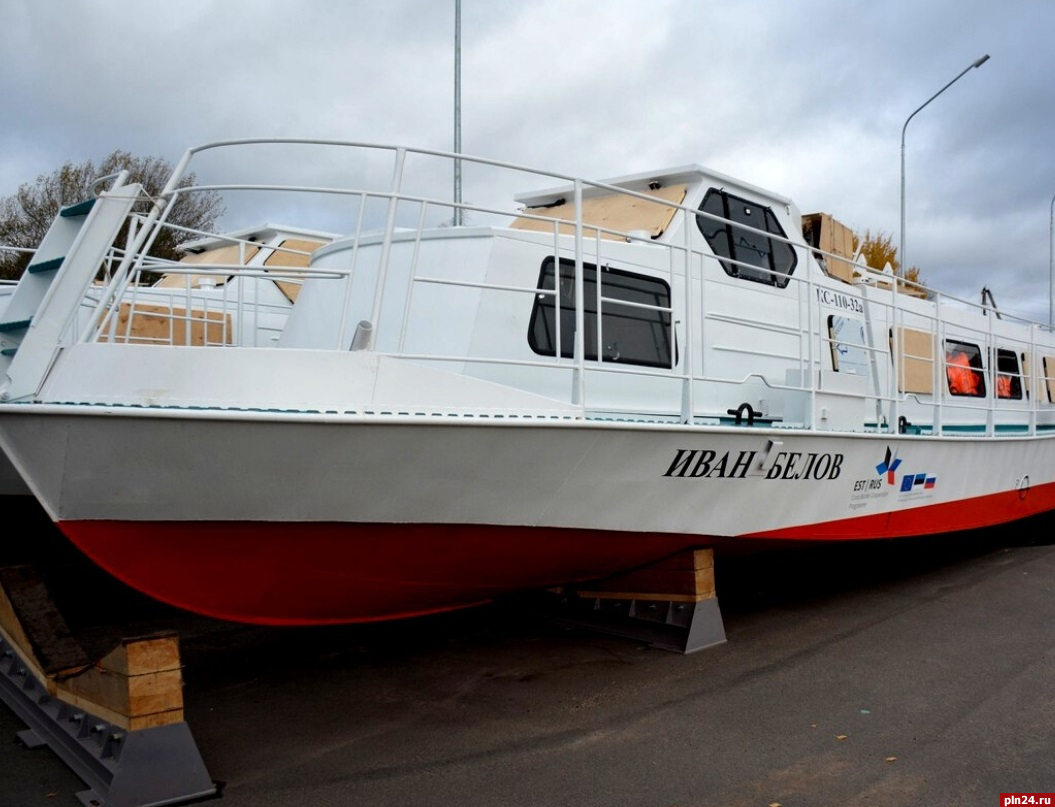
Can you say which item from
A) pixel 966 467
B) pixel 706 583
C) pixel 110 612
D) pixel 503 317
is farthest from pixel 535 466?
pixel 966 467

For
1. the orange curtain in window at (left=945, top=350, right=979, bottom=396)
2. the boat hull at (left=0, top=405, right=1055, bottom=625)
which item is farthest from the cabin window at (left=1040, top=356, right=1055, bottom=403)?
the boat hull at (left=0, top=405, right=1055, bottom=625)

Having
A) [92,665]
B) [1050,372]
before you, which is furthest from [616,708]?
[1050,372]

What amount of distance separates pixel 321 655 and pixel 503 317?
2.44 m

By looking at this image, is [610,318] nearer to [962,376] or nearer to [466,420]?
[466,420]

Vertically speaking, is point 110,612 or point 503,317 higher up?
point 503,317

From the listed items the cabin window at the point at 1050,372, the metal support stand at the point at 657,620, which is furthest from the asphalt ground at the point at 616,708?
the cabin window at the point at 1050,372

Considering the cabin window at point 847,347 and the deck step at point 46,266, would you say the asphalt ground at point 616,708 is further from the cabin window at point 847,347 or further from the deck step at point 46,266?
the deck step at point 46,266

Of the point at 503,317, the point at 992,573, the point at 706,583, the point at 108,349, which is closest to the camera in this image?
the point at 108,349

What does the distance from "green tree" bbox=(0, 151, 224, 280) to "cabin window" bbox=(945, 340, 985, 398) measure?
15586 millimetres

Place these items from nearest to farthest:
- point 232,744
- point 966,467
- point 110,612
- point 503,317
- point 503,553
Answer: point 232,744, point 503,553, point 503,317, point 110,612, point 966,467

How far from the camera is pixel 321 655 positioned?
5.78 meters

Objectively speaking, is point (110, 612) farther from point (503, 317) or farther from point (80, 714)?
point (503, 317)

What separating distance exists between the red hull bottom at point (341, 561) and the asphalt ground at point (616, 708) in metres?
0.54

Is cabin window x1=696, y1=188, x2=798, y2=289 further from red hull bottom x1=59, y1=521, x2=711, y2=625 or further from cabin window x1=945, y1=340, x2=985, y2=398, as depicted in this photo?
cabin window x1=945, y1=340, x2=985, y2=398
